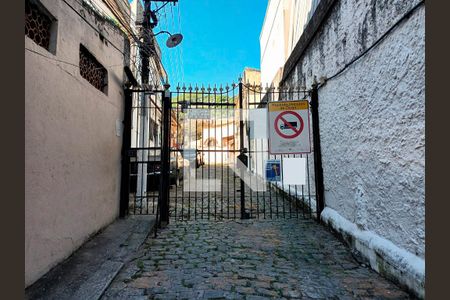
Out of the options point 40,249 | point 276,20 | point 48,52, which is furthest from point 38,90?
point 276,20

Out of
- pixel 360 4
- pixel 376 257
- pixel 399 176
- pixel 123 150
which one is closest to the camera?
pixel 399 176

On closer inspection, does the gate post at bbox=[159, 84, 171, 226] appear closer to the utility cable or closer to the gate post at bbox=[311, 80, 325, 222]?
the gate post at bbox=[311, 80, 325, 222]

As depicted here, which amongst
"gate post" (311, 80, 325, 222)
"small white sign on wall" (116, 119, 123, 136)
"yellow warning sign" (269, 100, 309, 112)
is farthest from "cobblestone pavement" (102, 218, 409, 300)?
"yellow warning sign" (269, 100, 309, 112)

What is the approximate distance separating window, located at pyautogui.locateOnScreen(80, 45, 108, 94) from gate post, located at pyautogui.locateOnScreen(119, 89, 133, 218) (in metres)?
0.92

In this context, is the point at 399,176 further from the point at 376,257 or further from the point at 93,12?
the point at 93,12

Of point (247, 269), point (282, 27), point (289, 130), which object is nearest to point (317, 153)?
point (289, 130)

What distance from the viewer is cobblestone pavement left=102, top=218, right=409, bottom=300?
8.39 feet

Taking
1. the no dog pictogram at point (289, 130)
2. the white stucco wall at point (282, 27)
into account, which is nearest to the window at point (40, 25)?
the no dog pictogram at point (289, 130)

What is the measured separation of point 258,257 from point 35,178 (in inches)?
→ 109

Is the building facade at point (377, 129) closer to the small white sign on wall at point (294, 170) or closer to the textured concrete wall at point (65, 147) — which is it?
the small white sign on wall at point (294, 170)

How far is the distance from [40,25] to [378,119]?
3941mm

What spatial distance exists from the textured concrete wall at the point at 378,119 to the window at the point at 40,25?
3714 millimetres

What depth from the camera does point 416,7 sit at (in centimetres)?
232

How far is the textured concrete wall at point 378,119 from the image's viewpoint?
7.91 feet
